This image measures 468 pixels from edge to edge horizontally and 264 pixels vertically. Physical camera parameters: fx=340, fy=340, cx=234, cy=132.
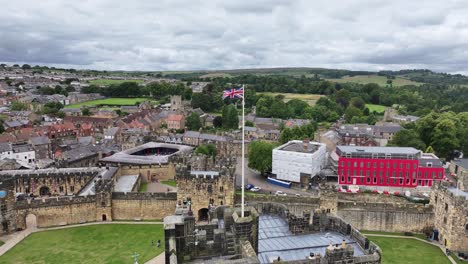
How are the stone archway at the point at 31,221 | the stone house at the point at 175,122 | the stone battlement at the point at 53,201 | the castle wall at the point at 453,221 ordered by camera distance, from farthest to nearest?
the stone house at the point at 175,122 < the stone archway at the point at 31,221 < the stone battlement at the point at 53,201 < the castle wall at the point at 453,221

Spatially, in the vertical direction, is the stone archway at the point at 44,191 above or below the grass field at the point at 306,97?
below

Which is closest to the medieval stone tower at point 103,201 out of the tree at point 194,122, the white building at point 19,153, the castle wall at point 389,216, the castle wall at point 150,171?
the castle wall at point 150,171

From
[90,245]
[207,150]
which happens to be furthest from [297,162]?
[90,245]

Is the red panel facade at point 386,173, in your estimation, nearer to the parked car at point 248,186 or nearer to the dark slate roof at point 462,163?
the dark slate roof at point 462,163

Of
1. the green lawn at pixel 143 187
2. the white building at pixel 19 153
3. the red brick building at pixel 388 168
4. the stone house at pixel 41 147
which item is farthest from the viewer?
the stone house at pixel 41 147

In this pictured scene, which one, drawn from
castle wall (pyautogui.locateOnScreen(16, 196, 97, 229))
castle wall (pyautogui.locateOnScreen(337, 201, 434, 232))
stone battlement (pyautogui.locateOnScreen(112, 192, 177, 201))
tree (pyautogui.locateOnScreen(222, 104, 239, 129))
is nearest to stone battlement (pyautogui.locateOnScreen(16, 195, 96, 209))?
castle wall (pyautogui.locateOnScreen(16, 196, 97, 229))

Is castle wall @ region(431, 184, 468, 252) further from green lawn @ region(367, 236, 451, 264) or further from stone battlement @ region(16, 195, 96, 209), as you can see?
stone battlement @ region(16, 195, 96, 209)
